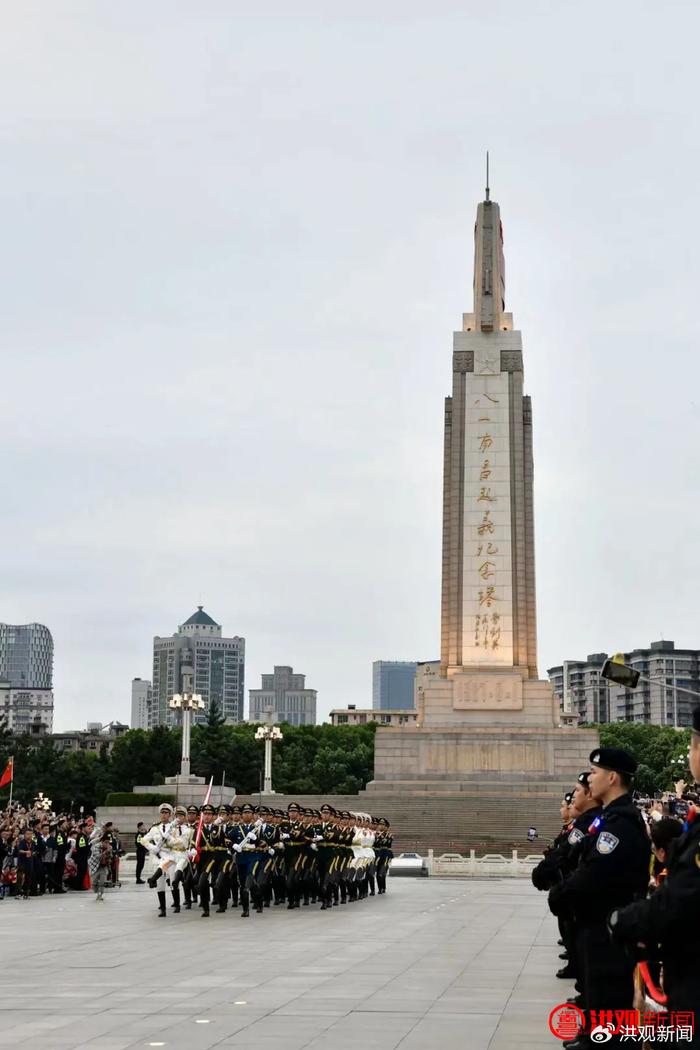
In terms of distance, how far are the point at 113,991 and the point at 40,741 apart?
11414 centimetres

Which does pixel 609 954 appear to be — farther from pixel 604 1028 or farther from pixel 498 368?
pixel 498 368

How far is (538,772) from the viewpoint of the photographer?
4881 cm

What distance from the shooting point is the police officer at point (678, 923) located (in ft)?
14.8

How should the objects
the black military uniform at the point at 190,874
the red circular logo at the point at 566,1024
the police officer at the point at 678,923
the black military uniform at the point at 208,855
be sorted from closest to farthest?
the police officer at the point at 678,923, the red circular logo at the point at 566,1024, the black military uniform at the point at 208,855, the black military uniform at the point at 190,874

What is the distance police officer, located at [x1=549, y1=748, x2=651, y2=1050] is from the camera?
22.0 ft

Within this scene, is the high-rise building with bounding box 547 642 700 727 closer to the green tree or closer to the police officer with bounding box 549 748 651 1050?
the green tree

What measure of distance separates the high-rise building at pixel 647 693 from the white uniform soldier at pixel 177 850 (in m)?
139

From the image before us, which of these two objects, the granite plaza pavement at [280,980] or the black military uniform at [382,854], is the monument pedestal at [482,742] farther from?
the granite plaza pavement at [280,980]

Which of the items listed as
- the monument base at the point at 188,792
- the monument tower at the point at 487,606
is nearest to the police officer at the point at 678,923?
the monument base at the point at 188,792

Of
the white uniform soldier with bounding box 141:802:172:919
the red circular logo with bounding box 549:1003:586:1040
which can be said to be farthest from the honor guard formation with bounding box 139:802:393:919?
the red circular logo with bounding box 549:1003:586:1040

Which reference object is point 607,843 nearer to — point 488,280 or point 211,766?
point 488,280

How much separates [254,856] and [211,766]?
47.9 metres

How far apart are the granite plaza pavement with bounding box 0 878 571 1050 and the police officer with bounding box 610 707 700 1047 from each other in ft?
14.5

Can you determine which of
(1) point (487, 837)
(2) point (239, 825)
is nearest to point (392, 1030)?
(2) point (239, 825)
